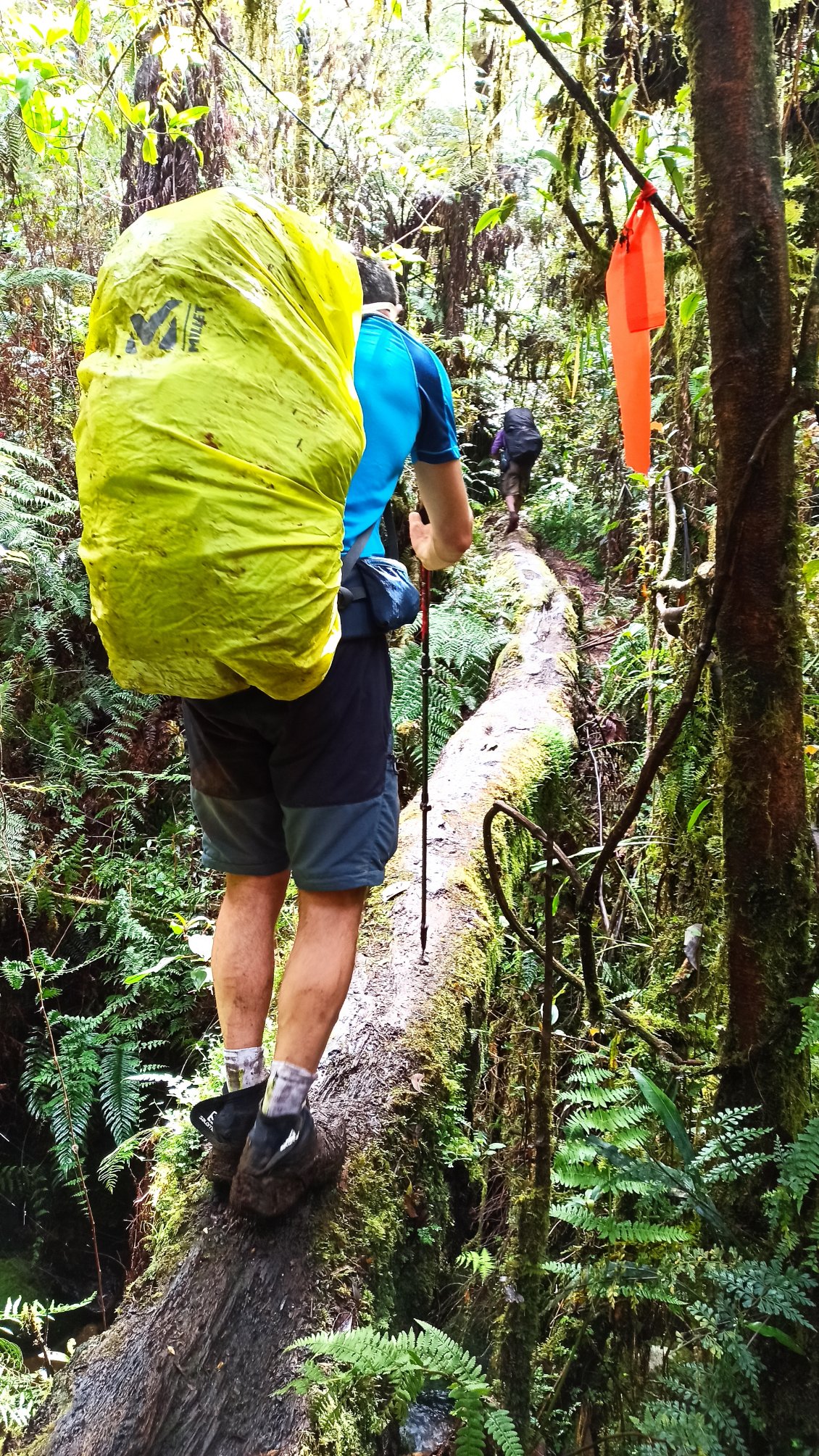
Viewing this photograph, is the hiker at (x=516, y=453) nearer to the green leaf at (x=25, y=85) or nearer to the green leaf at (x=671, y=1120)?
the green leaf at (x=25, y=85)

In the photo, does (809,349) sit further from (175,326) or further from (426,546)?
(426,546)

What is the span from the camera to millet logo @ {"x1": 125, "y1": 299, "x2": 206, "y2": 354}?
5.20 feet

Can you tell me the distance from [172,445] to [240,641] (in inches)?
15.5

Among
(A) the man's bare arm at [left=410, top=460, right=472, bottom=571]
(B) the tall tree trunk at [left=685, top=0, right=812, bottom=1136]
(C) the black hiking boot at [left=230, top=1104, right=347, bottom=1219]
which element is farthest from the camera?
(A) the man's bare arm at [left=410, top=460, right=472, bottom=571]

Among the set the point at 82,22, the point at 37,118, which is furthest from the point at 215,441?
the point at 37,118

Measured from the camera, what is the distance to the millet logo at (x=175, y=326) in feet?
5.20

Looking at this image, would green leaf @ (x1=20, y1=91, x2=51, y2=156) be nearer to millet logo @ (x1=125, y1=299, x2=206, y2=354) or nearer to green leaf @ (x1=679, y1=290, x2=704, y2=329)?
millet logo @ (x1=125, y1=299, x2=206, y2=354)

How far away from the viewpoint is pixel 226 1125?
7.09 ft

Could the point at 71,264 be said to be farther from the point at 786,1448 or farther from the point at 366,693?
the point at 786,1448

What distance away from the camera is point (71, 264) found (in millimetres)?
7004

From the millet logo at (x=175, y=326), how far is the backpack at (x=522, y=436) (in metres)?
9.12

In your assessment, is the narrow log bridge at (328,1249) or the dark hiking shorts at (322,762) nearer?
the narrow log bridge at (328,1249)

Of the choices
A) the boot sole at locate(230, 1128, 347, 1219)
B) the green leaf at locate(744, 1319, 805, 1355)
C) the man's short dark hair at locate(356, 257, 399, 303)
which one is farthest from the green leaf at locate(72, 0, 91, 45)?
the green leaf at locate(744, 1319, 805, 1355)

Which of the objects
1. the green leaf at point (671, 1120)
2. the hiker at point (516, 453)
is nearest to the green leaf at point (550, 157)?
the green leaf at point (671, 1120)
